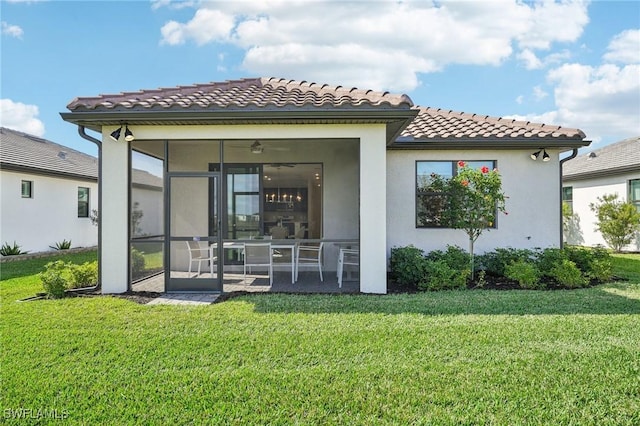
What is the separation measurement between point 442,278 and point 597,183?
14.0 m

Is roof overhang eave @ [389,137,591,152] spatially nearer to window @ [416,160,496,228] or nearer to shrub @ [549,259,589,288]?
window @ [416,160,496,228]

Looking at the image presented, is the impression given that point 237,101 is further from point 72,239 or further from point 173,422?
point 72,239

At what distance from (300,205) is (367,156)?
305 inches

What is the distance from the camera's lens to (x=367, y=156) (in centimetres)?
691

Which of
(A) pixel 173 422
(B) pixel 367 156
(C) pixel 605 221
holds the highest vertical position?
(B) pixel 367 156

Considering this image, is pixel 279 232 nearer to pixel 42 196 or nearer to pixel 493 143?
pixel 493 143

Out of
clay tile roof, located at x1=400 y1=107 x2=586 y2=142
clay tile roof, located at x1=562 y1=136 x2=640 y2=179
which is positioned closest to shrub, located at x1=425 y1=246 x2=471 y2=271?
clay tile roof, located at x1=400 y1=107 x2=586 y2=142

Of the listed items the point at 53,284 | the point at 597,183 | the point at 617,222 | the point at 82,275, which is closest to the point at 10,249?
the point at 82,275

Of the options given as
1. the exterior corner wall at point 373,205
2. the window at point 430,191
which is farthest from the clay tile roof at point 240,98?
the window at point 430,191

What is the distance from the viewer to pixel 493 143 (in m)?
8.97

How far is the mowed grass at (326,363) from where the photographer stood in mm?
3053

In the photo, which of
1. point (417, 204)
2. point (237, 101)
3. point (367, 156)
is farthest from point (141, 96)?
point (417, 204)

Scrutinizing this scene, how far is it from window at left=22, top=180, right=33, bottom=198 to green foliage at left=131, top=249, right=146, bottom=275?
9639 mm

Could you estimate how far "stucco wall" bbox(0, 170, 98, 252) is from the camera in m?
13.0
